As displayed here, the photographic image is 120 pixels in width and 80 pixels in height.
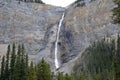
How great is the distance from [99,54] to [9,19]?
2929 inches

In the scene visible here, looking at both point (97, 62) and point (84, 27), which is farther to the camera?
point (84, 27)

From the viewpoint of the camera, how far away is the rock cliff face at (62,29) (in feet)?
560

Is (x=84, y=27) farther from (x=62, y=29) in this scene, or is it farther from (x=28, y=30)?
(x=28, y=30)

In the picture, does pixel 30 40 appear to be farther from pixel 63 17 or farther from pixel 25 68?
pixel 25 68

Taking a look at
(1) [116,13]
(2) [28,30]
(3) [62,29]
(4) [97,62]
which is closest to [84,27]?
(3) [62,29]

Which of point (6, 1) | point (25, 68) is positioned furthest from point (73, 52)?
point (25, 68)

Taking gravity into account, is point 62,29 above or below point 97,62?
above

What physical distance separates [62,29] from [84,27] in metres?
14.1

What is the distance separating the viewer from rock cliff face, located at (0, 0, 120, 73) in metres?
171

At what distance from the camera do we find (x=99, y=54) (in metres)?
132

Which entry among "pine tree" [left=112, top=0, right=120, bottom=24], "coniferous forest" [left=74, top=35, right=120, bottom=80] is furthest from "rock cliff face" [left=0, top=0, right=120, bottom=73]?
"pine tree" [left=112, top=0, right=120, bottom=24]

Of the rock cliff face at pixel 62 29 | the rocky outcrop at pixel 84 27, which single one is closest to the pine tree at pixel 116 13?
the rocky outcrop at pixel 84 27

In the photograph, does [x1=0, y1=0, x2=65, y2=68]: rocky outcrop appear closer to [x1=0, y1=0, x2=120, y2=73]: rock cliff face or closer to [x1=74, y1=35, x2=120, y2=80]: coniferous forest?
[x1=0, y1=0, x2=120, y2=73]: rock cliff face

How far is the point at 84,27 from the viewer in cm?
18262
